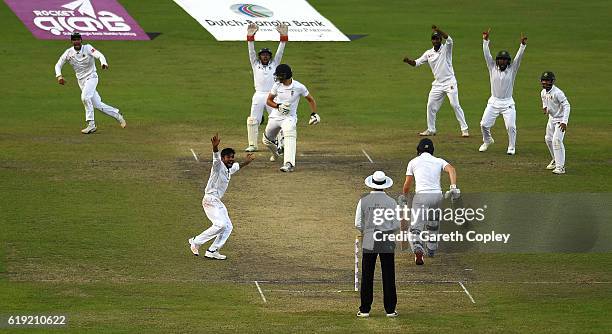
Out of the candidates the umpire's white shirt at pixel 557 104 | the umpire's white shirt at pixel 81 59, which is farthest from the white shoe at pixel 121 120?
A: the umpire's white shirt at pixel 557 104

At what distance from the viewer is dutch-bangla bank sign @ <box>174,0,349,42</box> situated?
155 feet

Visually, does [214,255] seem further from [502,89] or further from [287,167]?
[502,89]

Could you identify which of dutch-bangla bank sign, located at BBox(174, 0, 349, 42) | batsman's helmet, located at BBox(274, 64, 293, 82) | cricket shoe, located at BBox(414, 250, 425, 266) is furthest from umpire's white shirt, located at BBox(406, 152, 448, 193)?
dutch-bangla bank sign, located at BBox(174, 0, 349, 42)

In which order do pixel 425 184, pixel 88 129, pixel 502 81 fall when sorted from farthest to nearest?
pixel 88 129, pixel 502 81, pixel 425 184

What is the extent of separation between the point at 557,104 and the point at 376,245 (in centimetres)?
1048

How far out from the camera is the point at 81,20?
153ft

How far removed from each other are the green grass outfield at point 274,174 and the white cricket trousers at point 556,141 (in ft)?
1.43

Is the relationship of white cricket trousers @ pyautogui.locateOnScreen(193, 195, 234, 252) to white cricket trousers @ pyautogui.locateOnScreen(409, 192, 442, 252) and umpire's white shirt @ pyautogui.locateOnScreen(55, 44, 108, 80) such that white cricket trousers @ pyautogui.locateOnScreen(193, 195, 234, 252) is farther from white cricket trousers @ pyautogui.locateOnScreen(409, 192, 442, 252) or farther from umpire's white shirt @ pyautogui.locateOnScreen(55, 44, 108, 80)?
umpire's white shirt @ pyautogui.locateOnScreen(55, 44, 108, 80)

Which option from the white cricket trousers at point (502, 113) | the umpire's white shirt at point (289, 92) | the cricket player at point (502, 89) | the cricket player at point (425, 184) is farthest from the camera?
the white cricket trousers at point (502, 113)

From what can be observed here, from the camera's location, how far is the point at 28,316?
19875mm

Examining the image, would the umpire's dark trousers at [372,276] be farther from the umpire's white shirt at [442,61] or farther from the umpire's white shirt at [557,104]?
the umpire's white shirt at [442,61]

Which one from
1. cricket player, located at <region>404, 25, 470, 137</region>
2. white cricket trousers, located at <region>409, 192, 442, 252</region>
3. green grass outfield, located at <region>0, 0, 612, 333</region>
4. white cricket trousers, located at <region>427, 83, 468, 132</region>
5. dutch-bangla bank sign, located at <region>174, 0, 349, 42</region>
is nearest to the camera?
green grass outfield, located at <region>0, 0, 612, 333</region>

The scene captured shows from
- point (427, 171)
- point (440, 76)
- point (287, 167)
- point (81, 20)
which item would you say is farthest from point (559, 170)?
point (81, 20)

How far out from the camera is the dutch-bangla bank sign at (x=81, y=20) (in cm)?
4653
